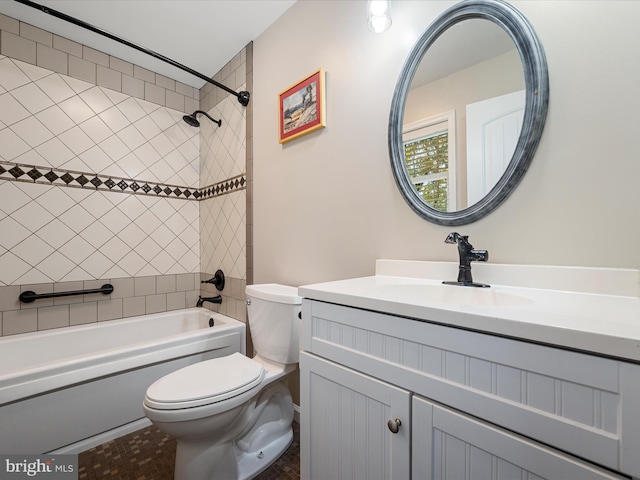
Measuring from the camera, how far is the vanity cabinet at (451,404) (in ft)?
1.57

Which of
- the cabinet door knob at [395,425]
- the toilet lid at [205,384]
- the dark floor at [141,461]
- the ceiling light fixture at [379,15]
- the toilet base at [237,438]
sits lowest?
the dark floor at [141,461]

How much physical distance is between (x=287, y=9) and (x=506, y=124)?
154 cm

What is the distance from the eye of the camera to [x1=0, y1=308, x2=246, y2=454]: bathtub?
51.7 inches

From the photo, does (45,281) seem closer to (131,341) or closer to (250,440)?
(131,341)

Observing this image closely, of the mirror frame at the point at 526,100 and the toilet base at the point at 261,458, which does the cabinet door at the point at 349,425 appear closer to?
the toilet base at the point at 261,458

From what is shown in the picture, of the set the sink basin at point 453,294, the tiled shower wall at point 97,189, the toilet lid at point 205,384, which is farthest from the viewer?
the tiled shower wall at point 97,189

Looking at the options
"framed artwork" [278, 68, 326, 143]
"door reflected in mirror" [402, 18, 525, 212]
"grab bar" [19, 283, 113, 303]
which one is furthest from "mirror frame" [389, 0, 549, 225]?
"grab bar" [19, 283, 113, 303]

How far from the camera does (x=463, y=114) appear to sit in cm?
109

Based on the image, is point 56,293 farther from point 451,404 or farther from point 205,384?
point 451,404

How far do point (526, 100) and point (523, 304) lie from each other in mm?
640

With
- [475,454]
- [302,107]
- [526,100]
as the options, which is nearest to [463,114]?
[526,100]

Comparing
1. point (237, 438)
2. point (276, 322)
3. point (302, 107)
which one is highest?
point (302, 107)

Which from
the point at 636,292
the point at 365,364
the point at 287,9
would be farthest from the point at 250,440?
the point at 287,9

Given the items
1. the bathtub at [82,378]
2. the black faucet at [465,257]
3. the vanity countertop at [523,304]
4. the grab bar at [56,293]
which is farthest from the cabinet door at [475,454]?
the grab bar at [56,293]
